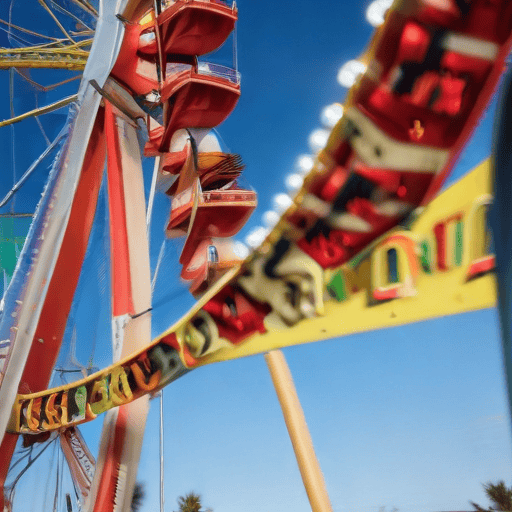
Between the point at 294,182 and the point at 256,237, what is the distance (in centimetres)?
25

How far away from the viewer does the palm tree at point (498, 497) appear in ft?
5.52

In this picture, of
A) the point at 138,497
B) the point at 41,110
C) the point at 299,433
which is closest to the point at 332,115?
the point at 299,433

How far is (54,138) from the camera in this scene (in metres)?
5.75

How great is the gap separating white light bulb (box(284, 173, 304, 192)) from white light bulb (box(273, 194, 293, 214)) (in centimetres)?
3

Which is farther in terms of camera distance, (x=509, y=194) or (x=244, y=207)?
(x=244, y=207)

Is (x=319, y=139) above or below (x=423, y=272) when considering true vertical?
above

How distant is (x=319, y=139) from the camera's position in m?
1.79

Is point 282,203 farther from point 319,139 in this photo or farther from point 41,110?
point 41,110

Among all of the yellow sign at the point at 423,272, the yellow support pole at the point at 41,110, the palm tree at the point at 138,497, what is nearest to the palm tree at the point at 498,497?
the yellow sign at the point at 423,272

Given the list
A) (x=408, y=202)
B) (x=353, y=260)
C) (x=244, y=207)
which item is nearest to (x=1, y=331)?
(x=244, y=207)

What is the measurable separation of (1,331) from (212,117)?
74.6 inches

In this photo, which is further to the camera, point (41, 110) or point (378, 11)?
point (41, 110)

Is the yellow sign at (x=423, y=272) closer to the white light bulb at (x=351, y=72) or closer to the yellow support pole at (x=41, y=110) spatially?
the white light bulb at (x=351, y=72)

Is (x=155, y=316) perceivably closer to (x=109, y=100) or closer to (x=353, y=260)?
(x=109, y=100)
